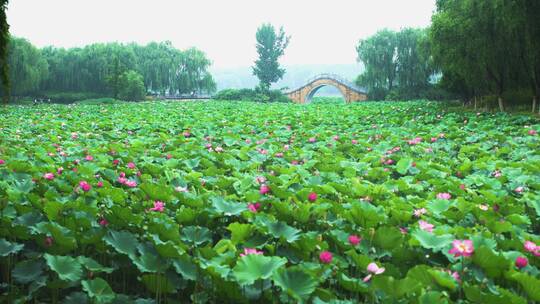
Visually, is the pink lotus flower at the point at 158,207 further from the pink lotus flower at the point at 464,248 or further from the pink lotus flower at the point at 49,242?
the pink lotus flower at the point at 464,248

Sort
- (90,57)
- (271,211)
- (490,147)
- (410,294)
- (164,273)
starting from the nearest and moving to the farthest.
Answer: (410,294) < (164,273) < (271,211) < (490,147) < (90,57)

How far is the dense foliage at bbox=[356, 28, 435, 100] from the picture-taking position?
33103mm

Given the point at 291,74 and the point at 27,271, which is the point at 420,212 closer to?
the point at 27,271

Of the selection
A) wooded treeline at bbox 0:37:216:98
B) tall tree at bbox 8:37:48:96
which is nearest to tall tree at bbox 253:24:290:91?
wooded treeline at bbox 0:37:216:98

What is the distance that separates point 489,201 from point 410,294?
142 centimetres

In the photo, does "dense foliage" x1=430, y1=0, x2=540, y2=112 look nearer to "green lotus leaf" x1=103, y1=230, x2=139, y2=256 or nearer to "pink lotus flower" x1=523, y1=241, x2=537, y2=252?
"pink lotus flower" x1=523, y1=241, x2=537, y2=252

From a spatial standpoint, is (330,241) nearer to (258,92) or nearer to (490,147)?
(490,147)

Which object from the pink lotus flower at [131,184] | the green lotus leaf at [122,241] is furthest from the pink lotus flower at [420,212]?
the pink lotus flower at [131,184]

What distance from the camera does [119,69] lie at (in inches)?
1308

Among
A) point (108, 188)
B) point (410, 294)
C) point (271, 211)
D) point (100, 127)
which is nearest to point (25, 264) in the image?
point (108, 188)

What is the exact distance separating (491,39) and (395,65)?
2214 centimetres

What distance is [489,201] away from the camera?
2699 millimetres

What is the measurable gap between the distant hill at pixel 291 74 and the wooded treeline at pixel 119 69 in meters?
81.4

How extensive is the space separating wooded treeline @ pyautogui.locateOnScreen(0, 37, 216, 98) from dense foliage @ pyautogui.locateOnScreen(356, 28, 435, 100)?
571 inches
